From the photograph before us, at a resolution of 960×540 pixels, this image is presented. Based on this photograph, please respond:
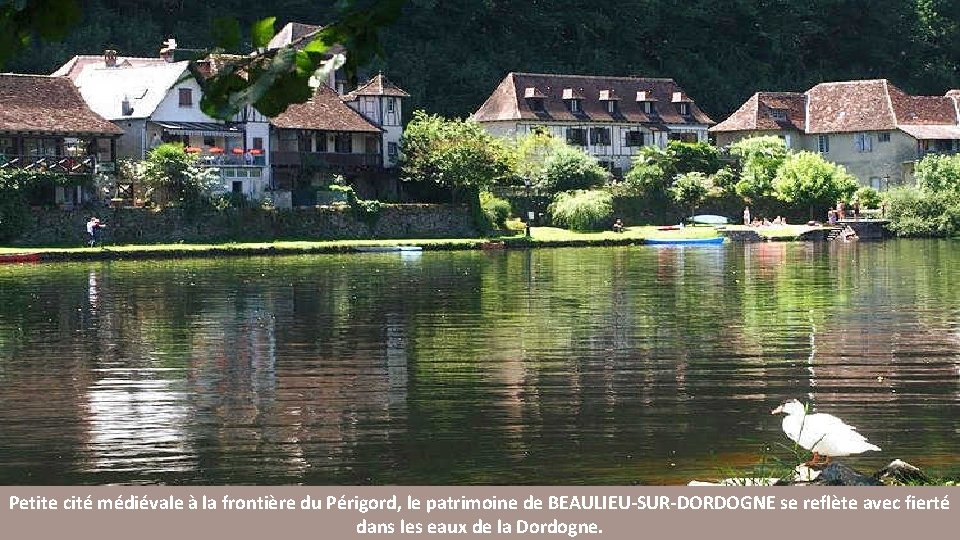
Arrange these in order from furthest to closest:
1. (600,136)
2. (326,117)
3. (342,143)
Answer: (600,136) < (342,143) < (326,117)

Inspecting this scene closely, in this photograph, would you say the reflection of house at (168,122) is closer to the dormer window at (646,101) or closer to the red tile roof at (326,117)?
the red tile roof at (326,117)

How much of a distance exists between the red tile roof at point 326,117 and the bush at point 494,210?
7.52 metres

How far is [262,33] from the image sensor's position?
25.4ft

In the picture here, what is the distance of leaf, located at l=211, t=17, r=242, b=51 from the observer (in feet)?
25.3

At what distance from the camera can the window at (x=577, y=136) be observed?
99062 mm

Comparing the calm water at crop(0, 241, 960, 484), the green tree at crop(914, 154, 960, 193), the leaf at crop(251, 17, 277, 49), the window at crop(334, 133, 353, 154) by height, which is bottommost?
the calm water at crop(0, 241, 960, 484)

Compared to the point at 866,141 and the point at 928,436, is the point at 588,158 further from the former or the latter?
the point at 928,436

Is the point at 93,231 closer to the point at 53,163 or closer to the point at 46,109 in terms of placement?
the point at 53,163

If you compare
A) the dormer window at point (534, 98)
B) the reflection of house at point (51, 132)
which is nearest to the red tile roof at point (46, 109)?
the reflection of house at point (51, 132)

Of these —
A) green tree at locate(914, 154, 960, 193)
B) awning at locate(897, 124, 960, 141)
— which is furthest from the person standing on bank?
awning at locate(897, 124, 960, 141)

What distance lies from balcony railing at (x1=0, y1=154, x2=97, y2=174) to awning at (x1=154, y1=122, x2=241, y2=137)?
4.66m

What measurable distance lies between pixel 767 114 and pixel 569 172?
2345 cm

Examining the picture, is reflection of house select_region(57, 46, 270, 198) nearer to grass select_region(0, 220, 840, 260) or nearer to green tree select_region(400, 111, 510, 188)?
grass select_region(0, 220, 840, 260)

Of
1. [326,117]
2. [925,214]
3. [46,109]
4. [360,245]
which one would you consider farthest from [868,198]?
[46,109]
